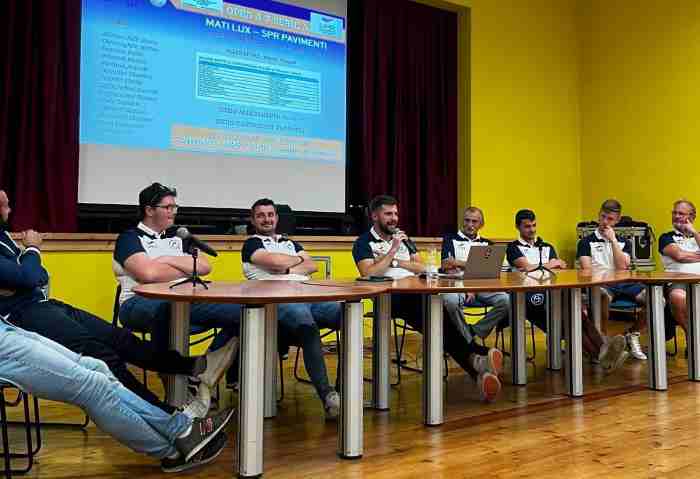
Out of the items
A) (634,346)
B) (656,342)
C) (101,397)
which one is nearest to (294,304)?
(101,397)

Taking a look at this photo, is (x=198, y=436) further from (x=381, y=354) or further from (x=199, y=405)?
(x=381, y=354)

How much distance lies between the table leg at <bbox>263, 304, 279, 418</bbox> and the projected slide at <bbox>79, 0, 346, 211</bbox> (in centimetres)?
226

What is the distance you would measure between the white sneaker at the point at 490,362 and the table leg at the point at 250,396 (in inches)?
57.5

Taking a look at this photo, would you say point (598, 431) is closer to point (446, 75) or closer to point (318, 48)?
point (318, 48)

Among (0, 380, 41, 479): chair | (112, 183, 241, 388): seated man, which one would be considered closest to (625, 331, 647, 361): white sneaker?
(112, 183, 241, 388): seated man

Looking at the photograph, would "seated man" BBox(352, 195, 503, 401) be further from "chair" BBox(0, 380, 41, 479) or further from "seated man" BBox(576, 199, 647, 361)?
"chair" BBox(0, 380, 41, 479)

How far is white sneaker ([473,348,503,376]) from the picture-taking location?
341cm

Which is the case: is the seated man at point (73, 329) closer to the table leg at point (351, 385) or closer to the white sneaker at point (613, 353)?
the table leg at point (351, 385)

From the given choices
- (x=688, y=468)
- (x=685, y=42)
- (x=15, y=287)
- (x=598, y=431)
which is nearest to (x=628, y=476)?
(x=688, y=468)

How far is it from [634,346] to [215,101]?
138 inches

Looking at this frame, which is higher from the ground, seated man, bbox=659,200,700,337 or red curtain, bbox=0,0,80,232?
red curtain, bbox=0,0,80,232

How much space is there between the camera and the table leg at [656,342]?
12.3 ft

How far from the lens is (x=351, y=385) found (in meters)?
2.55

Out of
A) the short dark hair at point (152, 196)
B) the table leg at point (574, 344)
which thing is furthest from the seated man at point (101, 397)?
the table leg at point (574, 344)
